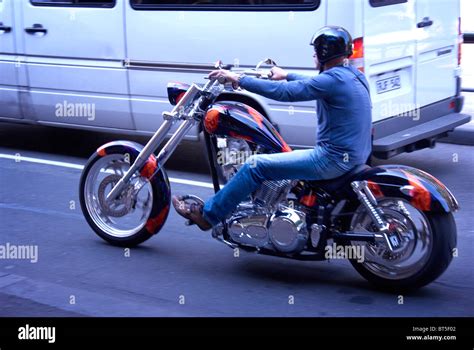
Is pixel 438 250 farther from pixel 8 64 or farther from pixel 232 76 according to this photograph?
pixel 8 64

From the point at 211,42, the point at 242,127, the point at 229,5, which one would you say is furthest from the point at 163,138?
the point at 229,5

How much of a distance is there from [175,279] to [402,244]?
5.06ft

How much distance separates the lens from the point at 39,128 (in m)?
11.7

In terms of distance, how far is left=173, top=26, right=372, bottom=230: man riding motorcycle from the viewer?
5.50 m

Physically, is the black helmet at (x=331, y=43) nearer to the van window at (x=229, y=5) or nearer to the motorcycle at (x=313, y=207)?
the motorcycle at (x=313, y=207)

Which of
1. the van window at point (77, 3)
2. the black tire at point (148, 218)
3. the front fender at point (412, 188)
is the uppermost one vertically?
the van window at point (77, 3)

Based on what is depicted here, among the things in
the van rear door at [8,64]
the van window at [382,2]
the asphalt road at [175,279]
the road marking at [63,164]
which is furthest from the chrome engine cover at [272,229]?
the van rear door at [8,64]

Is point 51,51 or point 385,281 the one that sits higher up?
point 51,51

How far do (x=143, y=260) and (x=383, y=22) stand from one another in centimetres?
327

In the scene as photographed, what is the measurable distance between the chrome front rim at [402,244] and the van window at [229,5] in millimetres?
2893

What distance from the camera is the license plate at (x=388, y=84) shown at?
8180mm

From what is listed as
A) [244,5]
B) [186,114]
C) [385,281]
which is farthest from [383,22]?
[385,281]

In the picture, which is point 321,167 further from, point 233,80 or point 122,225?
point 122,225

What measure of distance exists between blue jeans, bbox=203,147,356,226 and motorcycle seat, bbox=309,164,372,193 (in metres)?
0.04
